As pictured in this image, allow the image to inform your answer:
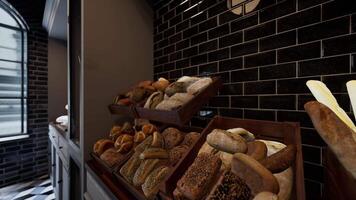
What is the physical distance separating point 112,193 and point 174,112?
0.44 m

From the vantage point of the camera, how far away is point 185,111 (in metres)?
0.81

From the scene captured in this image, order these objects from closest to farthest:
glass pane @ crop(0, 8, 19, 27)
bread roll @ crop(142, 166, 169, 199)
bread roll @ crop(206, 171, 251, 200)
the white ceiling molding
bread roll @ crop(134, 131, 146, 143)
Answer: bread roll @ crop(206, 171, 251, 200), bread roll @ crop(142, 166, 169, 199), bread roll @ crop(134, 131, 146, 143), the white ceiling molding, glass pane @ crop(0, 8, 19, 27)

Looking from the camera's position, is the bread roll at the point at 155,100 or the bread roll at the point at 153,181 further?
the bread roll at the point at 155,100

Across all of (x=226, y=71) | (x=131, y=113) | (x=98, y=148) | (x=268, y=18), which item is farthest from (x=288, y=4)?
(x=98, y=148)

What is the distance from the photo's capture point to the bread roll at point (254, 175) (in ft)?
1.46

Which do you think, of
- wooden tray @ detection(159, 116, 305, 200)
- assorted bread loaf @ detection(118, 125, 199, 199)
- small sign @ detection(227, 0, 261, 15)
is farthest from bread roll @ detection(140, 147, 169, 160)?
small sign @ detection(227, 0, 261, 15)

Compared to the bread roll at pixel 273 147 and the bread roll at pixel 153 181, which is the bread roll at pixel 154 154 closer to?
the bread roll at pixel 153 181

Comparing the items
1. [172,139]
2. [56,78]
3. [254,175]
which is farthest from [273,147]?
[56,78]

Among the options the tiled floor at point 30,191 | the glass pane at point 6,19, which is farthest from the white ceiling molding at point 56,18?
the tiled floor at point 30,191

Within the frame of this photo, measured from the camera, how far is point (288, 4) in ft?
2.55

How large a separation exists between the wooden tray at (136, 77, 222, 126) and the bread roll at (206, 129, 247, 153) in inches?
8.0

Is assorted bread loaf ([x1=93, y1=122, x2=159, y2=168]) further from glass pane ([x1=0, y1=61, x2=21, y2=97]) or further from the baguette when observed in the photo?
glass pane ([x1=0, y1=61, x2=21, y2=97])

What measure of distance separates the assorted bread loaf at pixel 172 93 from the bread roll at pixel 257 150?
0.33 m

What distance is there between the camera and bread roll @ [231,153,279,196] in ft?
1.46
